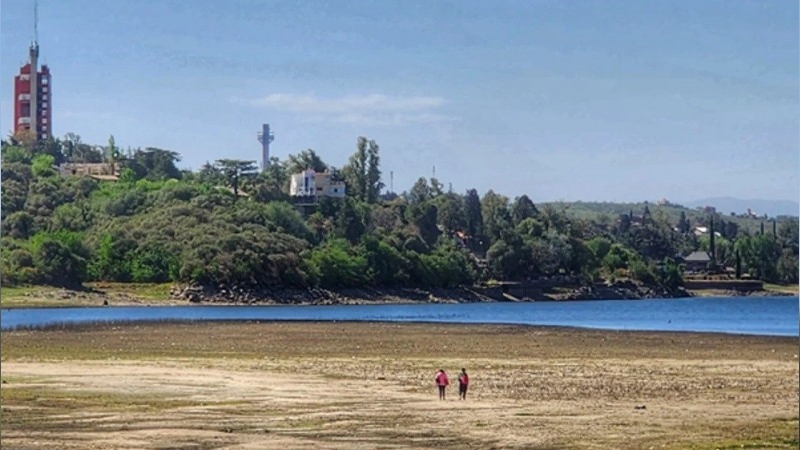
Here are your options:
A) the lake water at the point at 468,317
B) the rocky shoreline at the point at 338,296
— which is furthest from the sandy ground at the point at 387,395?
the rocky shoreline at the point at 338,296

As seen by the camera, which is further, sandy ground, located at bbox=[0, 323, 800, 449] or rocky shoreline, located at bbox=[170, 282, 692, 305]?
rocky shoreline, located at bbox=[170, 282, 692, 305]

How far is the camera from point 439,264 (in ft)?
627

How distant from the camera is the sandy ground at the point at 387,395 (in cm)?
2917

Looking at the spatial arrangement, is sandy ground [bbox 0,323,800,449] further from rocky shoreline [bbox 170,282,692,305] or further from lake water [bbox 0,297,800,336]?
rocky shoreline [bbox 170,282,692,305]

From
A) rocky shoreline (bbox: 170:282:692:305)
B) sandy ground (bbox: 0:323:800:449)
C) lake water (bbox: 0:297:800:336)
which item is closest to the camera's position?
sandy ground (bbox: 0:323:800:449)

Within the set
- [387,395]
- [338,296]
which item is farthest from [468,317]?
[387,395]

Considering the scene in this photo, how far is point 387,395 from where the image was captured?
3900 cm

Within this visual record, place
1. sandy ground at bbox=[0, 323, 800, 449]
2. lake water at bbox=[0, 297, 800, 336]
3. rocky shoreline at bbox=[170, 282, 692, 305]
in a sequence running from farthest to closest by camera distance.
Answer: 1. rocky shoreline at bbox=[170, 282, 692, 305]
2. lake water at bbox=[0, 297, 800, 336]
3. sandy ground at bbox=[0, 323, 800, 449]

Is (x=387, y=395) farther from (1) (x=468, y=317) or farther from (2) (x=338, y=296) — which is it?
(2) (x=338, y=296)

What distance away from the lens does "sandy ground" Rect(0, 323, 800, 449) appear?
29.2 meters

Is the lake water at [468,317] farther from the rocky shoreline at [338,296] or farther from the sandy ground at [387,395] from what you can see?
the sandy ground at [387,395]

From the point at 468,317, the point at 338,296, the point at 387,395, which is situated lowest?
the point at 468,317

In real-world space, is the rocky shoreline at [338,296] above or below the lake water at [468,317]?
above

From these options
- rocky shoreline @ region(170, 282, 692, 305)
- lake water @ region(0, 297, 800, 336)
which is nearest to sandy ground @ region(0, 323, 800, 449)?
lake water @ region(0, 297, 800, 336)
